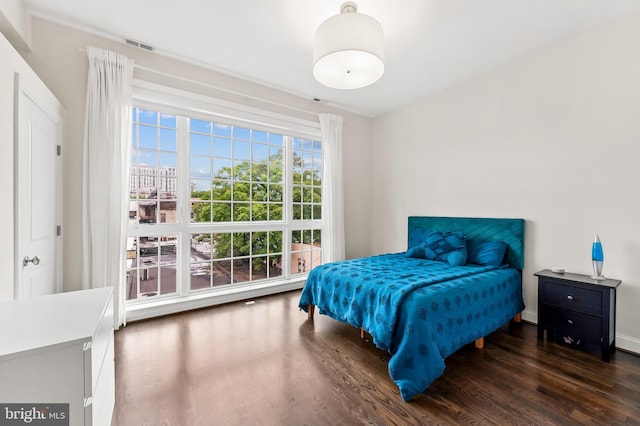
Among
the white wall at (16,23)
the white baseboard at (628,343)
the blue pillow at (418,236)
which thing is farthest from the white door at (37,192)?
the white baseboard at (628,343)

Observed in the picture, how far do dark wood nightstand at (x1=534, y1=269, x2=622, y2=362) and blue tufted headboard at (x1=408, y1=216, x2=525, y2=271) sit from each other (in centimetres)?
43

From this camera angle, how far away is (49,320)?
118 centimetres

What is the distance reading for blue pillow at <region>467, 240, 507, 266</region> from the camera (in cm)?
307

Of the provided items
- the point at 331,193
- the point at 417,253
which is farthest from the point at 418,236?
the point at 331,193

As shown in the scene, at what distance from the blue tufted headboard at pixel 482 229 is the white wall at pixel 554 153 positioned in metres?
0.10

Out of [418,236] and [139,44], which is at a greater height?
[139,44]

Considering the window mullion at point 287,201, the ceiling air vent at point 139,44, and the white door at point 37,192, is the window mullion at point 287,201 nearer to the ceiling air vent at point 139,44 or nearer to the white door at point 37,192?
the ceiling air vent at point 139,44

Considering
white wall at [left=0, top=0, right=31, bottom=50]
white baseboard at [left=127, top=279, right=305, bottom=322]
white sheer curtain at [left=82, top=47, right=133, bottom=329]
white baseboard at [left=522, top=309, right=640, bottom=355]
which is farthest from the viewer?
white baseboard at [left=127, top=279, right=305, bottom=322]

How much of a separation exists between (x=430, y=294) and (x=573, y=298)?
4.49 feet

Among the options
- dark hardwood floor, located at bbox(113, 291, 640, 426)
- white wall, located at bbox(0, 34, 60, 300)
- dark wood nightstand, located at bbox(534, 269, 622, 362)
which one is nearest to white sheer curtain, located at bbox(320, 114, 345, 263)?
dark hardwood floor, located at bbox(113, 291, 640, 426)

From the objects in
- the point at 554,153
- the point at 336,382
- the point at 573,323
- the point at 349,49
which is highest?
the point at 349,49

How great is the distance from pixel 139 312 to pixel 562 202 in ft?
14.5

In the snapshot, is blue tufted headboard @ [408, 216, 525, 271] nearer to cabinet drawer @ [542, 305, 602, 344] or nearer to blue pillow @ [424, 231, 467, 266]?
blue pillow @ [424, 231, 467, 266]

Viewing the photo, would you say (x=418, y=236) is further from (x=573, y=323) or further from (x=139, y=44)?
(x=139, y=44)
